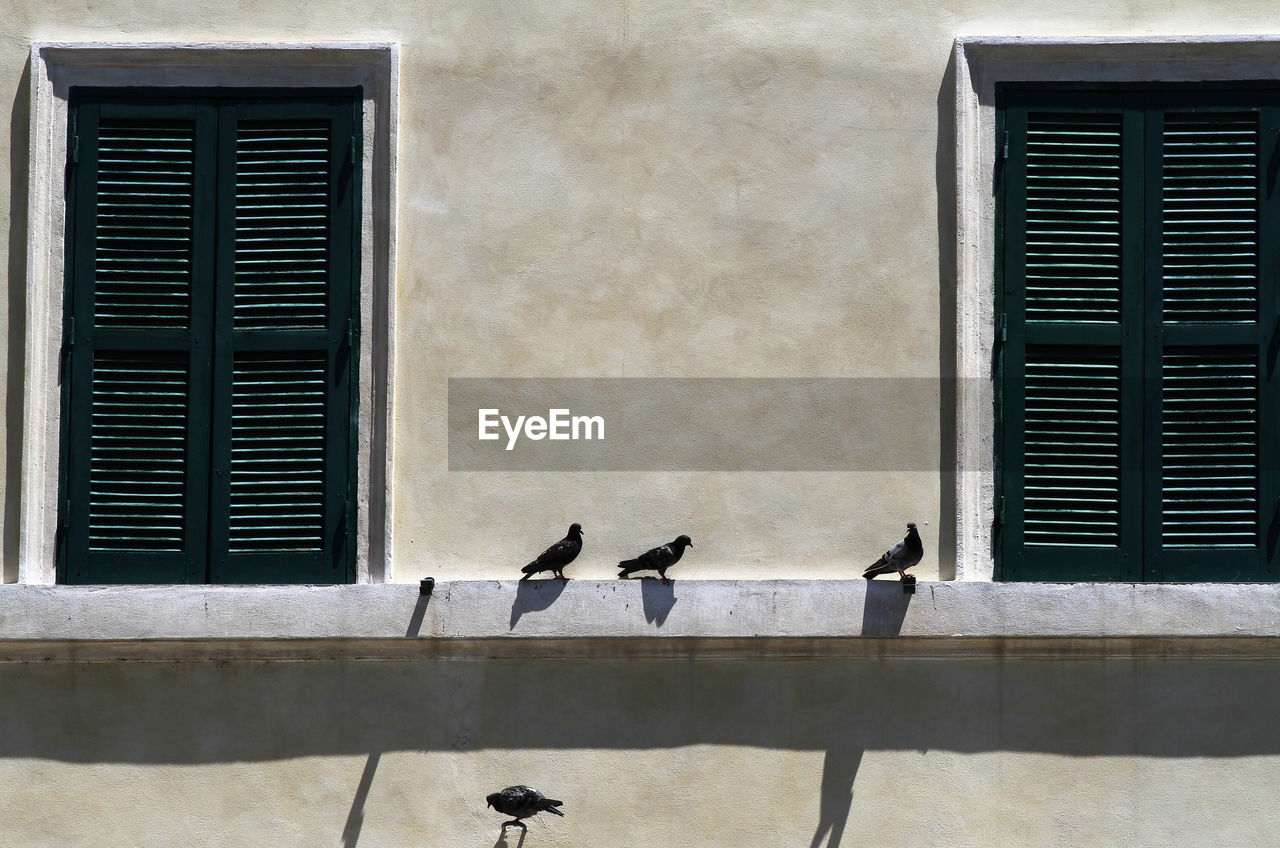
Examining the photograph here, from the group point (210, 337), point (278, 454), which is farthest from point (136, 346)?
point (278, 454)

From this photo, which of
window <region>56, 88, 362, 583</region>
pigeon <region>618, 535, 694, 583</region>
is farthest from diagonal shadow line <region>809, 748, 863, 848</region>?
window <region>56, 88, 362, 583</region>

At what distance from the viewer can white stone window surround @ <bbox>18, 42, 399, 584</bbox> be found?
9.15 m

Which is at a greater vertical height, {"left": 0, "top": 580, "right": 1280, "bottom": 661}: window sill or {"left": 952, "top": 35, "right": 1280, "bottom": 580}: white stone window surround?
{"left": 952, "top": 35, "right": 1280, "bottom": 580}: white stone window surround

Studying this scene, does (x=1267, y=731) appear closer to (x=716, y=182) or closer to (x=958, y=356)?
(x=958, y=356)

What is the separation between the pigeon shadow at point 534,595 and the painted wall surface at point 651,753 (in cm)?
27

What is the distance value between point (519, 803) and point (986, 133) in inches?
151

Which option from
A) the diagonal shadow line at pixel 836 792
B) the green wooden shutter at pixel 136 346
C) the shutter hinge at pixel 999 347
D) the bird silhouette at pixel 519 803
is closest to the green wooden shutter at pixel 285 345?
the green wooden shutter at pixel 136 346

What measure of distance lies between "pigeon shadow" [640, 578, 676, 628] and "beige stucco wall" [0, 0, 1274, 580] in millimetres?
293

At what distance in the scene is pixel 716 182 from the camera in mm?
9352

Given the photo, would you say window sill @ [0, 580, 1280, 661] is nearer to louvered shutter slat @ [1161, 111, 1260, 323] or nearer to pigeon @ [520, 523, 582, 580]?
pigeon @ [520, 523, 582, 580]

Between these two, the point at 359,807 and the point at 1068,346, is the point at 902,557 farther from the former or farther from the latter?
the point at 359,807

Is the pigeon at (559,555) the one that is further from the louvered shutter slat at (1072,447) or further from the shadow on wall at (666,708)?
the louvered shutter slat at (1072,447)

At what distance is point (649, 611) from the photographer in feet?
29.0

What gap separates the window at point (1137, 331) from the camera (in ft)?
30.1
